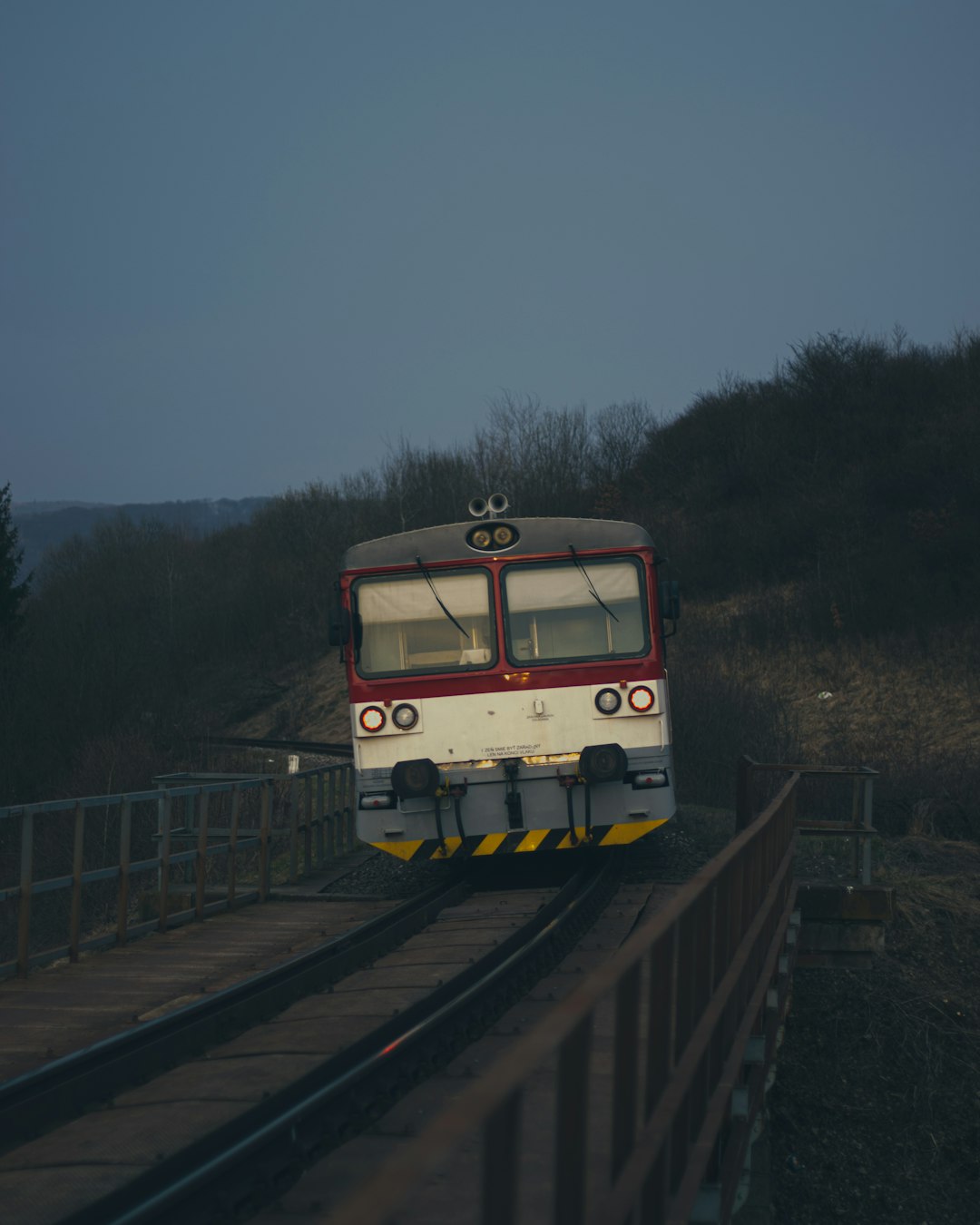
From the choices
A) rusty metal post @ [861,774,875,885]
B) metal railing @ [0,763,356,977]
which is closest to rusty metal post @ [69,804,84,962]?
metal railing @ [0,763,356,977]

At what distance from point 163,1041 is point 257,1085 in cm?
102

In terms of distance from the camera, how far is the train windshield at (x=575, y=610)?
455 inches

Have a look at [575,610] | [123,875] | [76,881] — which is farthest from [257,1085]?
[575,610]

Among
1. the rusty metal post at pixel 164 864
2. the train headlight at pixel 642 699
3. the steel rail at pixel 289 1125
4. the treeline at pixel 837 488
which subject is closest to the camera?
the steel rail at pixel 289 1125

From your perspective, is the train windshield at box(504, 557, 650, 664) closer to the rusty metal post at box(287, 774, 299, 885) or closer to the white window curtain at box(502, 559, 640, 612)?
the white window curtain at box(502, 559, 640, 612)

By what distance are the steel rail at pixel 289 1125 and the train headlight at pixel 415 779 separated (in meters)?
Answer: 3.07

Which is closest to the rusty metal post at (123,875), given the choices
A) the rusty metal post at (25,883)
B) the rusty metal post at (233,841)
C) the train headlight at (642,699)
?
the rusty metal post at (25,883)

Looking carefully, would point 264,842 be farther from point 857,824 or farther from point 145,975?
point 857,824

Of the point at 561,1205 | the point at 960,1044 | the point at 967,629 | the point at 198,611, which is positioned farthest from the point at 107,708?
the point at 561,1205

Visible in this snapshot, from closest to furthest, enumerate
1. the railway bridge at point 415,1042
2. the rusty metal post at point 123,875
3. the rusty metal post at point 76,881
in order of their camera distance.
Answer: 1. the railway bridge at point 415,1042
2. the rusty metal post at point 76,881
3. the rusty metal post at point 123,875

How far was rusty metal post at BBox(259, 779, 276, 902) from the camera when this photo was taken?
1247cm

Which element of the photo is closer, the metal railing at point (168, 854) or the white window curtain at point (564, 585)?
the metal railing at point (168, 854)

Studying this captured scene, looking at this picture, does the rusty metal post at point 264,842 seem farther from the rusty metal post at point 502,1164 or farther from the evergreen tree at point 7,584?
the evergreen tree at point 7,584

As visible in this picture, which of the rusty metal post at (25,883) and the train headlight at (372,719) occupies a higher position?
the train headlight at (372,719)
